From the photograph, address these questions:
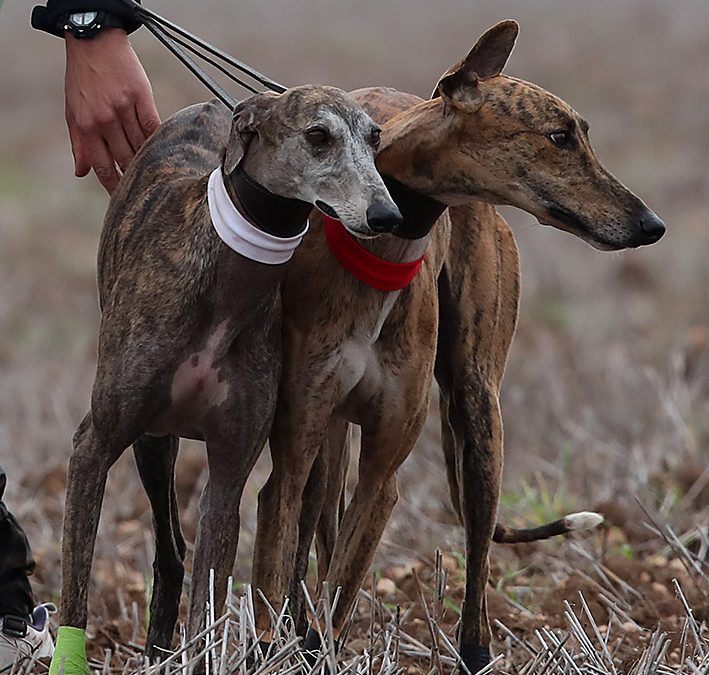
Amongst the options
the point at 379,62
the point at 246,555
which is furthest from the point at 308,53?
the point at 246,555

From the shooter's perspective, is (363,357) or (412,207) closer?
(412,207)

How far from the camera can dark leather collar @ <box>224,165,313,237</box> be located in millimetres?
3516

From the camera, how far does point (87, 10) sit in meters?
4.17

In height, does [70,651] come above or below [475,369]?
below

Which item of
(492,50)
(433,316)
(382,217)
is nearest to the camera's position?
(382,217)

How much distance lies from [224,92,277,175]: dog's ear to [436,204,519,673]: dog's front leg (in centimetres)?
90

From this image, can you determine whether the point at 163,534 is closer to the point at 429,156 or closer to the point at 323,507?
the point at 323,507

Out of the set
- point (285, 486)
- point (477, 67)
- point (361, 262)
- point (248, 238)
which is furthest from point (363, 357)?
point (477, 67)

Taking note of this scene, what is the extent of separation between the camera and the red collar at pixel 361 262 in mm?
3807

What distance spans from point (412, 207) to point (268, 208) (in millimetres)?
423

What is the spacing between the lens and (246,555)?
247 inches

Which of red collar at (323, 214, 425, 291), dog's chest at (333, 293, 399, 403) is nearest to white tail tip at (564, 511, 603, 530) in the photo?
dog's chest at (333, 293, 399, 403)

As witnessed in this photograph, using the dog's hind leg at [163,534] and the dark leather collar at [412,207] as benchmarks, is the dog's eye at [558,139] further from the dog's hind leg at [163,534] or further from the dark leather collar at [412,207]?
the dog's hind leg at [163,534]

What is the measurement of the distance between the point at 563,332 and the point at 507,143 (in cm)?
852
